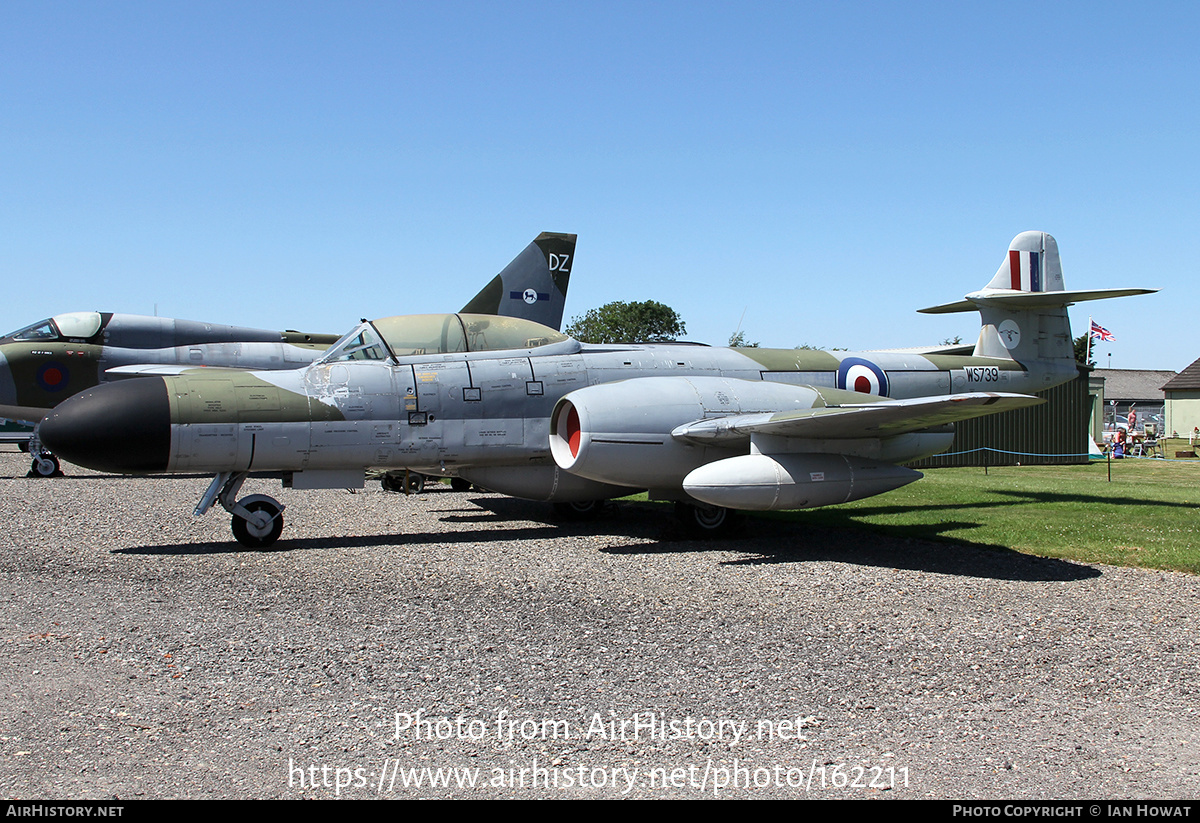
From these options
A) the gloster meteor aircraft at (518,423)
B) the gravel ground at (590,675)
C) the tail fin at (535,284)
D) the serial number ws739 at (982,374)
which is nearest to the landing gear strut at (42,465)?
the tail fin at (535,284)

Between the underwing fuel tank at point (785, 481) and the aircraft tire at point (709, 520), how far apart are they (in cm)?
103

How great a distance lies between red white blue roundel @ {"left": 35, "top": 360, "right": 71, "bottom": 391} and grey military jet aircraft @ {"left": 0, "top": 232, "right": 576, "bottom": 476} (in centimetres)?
2

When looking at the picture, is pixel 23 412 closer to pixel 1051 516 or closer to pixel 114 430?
pixel 114 430

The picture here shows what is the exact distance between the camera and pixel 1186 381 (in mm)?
43312

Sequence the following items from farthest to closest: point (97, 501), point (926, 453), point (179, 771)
→ point (97, 501) → point (926, 453) → point (179, 771)

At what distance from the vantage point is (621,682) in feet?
15.7

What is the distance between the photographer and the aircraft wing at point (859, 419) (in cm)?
842

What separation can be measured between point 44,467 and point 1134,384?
78454 mm

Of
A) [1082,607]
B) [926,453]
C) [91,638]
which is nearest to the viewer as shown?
[91,638]
